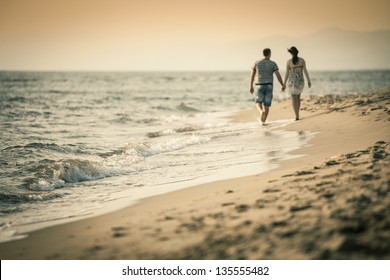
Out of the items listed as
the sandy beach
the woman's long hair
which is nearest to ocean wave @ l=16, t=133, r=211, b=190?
the sandy beach

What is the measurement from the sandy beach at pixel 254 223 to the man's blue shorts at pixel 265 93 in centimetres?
581

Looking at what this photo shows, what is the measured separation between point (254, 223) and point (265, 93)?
783 cm

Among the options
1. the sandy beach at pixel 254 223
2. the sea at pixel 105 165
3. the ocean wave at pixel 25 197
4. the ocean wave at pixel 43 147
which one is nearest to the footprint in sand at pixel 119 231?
the sandy beach at pixel 254 223

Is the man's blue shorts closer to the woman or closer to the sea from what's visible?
the woman

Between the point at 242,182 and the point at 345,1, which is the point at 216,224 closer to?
the point at 242,182

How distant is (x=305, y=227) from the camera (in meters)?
2.77

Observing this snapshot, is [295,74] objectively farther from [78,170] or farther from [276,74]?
[78,170]

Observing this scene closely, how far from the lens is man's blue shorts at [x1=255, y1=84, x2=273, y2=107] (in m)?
10.4

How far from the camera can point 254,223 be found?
3012 millimetres

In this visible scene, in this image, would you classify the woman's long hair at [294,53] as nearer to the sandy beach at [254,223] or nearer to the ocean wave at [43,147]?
→ the sandy beach at [254,223]

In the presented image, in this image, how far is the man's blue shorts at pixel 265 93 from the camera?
408 inches

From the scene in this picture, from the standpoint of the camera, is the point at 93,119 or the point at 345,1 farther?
the point at 93,119

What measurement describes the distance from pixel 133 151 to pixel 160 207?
431 centimetres
